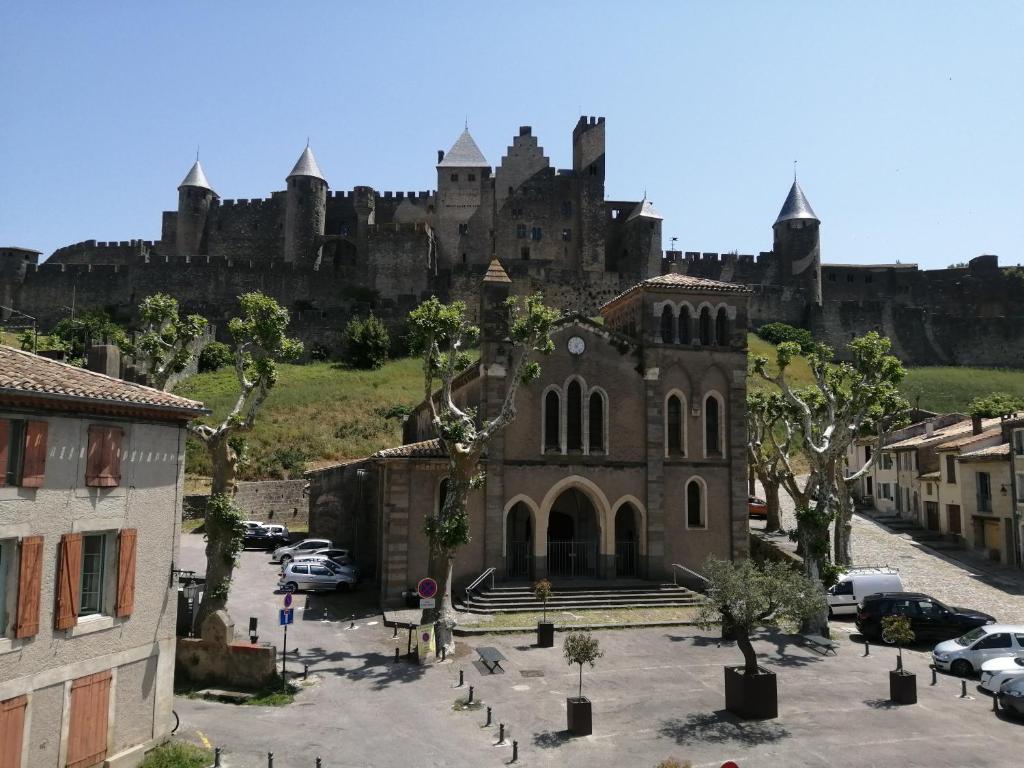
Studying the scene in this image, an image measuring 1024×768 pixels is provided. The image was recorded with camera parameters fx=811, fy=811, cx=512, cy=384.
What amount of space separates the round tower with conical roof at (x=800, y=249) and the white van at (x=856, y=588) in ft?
182

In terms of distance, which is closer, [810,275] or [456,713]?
[456,713]

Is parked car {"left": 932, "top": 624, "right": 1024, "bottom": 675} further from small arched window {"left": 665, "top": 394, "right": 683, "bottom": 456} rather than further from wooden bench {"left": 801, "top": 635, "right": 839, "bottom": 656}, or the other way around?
small arched window {"left": 665, "top": 394, "right": 683, "bottom": 456}

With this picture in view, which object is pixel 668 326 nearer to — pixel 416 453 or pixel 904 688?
pixel 416 453

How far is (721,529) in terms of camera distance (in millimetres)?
28156

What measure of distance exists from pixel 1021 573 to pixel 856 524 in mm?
8661

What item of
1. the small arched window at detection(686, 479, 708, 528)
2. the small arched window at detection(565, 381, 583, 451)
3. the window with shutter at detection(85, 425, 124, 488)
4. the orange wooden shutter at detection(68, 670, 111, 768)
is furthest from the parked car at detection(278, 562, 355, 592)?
the window with shutter at detection(85, 425, 124, 488)

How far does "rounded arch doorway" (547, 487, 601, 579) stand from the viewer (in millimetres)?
27750

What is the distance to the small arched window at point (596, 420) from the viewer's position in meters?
28.2

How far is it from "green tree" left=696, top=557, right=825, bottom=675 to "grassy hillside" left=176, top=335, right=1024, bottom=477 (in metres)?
30.0

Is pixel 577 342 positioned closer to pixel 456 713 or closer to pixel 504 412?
pixel 504 412

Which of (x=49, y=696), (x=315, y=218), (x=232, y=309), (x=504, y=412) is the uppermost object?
(x=315, y=218)

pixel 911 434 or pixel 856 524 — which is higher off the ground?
pixel 911 434

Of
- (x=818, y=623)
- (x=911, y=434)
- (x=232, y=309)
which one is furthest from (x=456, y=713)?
(x=232, y=309)

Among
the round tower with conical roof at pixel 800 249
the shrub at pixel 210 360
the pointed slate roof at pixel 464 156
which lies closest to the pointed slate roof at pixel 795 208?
the round tower with conical roof at pixel 800 249
